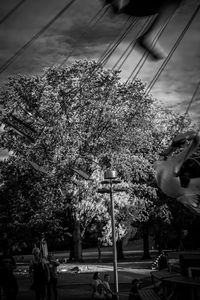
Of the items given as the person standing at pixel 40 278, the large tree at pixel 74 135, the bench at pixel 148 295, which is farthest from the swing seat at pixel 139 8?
the large tree at pixel 74 135

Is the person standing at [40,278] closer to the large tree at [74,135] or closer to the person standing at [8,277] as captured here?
the person standing at [8,277]

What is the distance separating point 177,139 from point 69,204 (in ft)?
66.7

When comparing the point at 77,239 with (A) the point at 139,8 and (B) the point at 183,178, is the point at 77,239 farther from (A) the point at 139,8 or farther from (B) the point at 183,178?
(A) the point at 139,8

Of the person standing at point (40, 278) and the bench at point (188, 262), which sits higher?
the bench at point (188, 262)

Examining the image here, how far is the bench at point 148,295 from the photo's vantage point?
40.1 ft

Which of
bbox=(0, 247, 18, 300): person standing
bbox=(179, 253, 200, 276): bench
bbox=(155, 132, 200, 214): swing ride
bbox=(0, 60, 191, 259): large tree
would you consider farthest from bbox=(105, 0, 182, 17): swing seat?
bbox=(0, 60, 191, 259): large tree

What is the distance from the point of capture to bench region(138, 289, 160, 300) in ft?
40.1

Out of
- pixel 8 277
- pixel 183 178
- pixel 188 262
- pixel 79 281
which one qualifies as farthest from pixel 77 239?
pixel 183 178

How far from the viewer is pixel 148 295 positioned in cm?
1286

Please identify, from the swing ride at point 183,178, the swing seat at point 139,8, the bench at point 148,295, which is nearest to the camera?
the swing seat at point 139,8

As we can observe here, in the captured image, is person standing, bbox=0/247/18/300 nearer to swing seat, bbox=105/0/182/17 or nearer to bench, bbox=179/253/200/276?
bench, bbox=179/253/200/276

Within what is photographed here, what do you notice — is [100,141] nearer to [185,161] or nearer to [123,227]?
[123,227]

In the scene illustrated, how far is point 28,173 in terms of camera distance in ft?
106

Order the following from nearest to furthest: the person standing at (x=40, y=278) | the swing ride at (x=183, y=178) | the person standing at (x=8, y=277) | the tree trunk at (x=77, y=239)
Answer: the swing ride at (x=183, y=178) → the person standing at (x=8, y=277) → the person standing at (x=40, y=278) → the tree trunk at (x=77, y=239)
